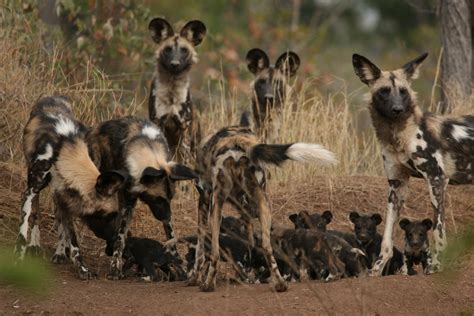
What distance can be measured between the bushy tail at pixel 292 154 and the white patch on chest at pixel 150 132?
1.49 m

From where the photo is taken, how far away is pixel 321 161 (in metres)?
4.87

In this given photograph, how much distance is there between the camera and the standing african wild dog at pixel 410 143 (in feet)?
20.1

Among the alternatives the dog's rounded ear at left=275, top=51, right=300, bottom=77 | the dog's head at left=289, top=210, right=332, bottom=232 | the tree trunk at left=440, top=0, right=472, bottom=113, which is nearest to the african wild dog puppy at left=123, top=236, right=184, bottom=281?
the dog's head at left=289, top=210, right=332, bottom=232

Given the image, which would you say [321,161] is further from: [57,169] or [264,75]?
[264,75]

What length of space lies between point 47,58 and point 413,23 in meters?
13.9

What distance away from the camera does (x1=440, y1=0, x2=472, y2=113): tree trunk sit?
10164 mm

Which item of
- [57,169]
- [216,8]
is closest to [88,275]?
[57,169]

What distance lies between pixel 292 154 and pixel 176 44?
3.83 metres

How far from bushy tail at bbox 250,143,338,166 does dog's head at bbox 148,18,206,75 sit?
131 inches

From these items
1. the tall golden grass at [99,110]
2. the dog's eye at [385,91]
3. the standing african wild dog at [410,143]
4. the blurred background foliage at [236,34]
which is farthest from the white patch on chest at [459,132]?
the blurred background foliage at [236,34]

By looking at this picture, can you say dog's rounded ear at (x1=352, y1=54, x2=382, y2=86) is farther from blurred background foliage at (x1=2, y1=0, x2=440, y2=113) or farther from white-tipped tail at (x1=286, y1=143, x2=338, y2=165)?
blurred background foliage at (x1=2, y1=0, x2=440, y2=113)

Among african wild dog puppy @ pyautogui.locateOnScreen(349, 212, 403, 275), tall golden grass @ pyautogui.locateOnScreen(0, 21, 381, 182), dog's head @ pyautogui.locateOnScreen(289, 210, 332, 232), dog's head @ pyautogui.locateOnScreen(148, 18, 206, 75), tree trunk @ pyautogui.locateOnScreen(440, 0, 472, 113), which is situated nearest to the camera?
african wild dog puppy @ pyautogui.locateOnScreen(349, 212, 403, 275)

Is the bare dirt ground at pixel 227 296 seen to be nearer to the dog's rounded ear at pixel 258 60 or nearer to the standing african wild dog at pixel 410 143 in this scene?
the standing african wild dog at pixel 410 143

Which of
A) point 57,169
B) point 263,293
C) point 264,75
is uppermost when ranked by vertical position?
point 264,75
